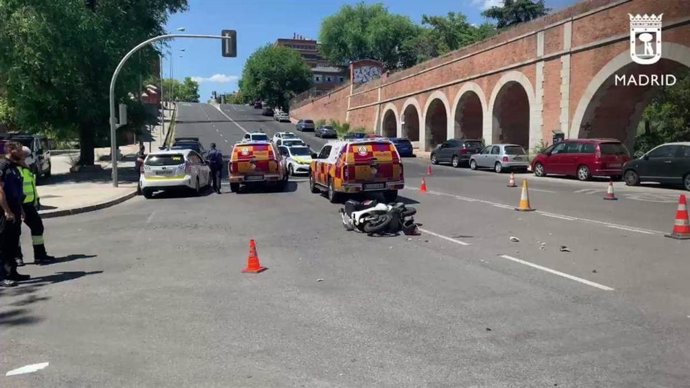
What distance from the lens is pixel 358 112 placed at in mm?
74875

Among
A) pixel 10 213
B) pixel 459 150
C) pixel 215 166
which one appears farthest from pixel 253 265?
pixel 459 150

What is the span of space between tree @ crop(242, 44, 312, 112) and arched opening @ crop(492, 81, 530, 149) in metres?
71.3

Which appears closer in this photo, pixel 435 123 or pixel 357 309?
pixel 357 309

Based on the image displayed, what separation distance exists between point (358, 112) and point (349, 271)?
67310 millimetres

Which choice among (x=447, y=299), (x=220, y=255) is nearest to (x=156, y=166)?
(x=220, y=255)

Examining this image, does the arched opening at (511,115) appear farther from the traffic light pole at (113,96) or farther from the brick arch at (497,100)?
the traffic light pole at (113,96)

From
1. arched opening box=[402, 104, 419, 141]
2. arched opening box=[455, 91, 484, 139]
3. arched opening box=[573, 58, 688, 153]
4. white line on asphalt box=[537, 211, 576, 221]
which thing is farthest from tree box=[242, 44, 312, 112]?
white line on asphalt box=[537, 211, 576, 221]

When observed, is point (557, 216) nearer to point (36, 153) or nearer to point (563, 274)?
point (563, 274)

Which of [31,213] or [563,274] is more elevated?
[31,213]

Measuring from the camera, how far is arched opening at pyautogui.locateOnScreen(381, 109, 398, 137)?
2581 inches

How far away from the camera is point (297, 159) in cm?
2866

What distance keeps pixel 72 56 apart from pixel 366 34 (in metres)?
84.7

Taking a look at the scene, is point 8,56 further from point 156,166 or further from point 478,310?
point 478,310

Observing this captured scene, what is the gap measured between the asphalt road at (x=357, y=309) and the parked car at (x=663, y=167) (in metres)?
9.90
